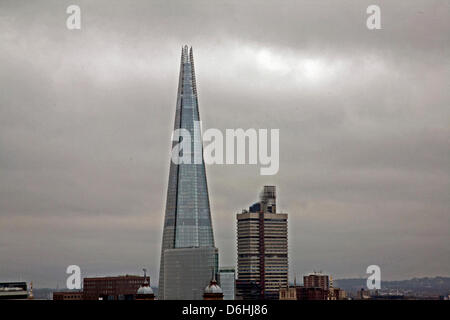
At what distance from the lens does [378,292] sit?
150000 millimetres

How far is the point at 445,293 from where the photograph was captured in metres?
120

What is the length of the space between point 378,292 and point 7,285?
69.3 meters
